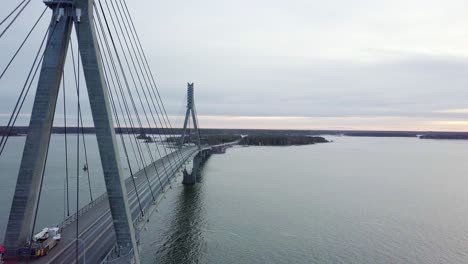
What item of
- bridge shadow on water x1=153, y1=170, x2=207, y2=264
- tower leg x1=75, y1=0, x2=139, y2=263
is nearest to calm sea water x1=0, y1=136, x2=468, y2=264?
bridge shadow on water x1=153, y1=170, x2=207, y2=264

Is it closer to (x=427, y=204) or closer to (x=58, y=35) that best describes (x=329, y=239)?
(x=427, y=204)

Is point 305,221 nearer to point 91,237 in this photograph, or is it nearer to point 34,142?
point 91,237

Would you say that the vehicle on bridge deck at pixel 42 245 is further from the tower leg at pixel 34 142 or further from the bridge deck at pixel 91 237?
the tower leg at pixel 34 142

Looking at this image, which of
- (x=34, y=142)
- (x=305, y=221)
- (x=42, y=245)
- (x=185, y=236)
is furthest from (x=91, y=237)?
(x=305, y=221)

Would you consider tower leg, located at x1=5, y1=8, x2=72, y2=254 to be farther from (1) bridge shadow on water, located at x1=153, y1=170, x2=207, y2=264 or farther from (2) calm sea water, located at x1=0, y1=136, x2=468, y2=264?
(1) bridge shadow on water, located at x1=153, y1=170, x2=207, y2=264

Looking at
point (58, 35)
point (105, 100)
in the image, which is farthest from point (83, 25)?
point (105, 100)

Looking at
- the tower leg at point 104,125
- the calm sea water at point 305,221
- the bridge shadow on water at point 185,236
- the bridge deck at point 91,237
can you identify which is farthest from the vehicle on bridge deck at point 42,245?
the bridge shadow on water at point 185,236

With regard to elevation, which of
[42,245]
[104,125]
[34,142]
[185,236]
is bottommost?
[185,236]
